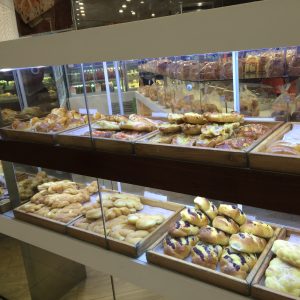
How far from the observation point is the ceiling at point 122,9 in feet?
4.27

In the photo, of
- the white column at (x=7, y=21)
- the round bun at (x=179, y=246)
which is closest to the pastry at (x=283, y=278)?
the round bun at (x=179, y=246)

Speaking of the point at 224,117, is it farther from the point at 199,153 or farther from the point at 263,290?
the point at 263,290

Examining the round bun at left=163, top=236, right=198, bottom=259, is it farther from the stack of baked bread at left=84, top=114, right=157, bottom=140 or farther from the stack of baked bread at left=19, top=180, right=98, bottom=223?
the stack of baked bread at left=19, top=180, right=98, bottom=223

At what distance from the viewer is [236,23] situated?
0.98m

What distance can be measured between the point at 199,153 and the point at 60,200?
1122 millimetres

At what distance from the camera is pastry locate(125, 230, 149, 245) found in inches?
63.7

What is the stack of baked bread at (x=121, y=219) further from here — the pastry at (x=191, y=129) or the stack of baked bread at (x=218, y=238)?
the pastry at (x=191, y=129)

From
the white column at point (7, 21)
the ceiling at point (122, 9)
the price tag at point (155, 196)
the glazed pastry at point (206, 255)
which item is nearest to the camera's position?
the ceiling at point (122, 9)

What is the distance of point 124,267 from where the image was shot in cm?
161

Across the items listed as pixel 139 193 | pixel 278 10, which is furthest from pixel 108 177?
pixel 278 10

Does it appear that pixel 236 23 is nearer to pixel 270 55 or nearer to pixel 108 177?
pixel 270 55

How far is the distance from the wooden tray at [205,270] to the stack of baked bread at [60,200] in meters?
0.62

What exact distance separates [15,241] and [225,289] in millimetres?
1948

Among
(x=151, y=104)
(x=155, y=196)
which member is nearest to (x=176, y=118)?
(x=151, y=104)
